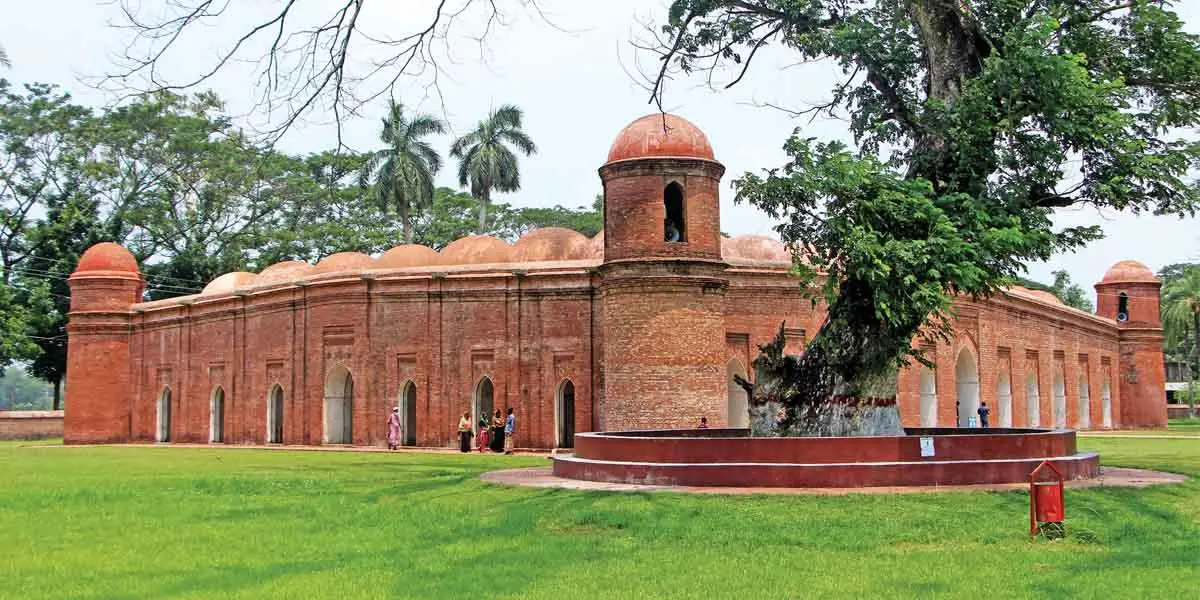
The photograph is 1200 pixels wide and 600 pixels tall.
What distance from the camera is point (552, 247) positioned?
28.1 m

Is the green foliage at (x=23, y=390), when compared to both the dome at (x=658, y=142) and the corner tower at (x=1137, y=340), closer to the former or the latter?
the corner tower at (x=1137, y=340)

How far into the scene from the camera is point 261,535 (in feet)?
32.5

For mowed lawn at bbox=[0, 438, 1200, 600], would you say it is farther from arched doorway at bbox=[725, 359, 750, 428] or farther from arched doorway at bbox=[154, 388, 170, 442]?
arched doorway at bbox=[154, 388, 170, 442]

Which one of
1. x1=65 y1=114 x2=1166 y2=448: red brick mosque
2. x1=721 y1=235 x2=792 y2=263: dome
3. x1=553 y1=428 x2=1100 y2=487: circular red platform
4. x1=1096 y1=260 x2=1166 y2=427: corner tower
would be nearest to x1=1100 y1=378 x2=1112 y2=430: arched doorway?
x1=1096 y1=260 x2=1166 y2=427: corner tower

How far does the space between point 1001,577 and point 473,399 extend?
64.4 feet

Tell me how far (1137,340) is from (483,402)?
2896 centimetres

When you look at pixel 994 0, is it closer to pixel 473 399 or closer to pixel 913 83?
pixel 913 83

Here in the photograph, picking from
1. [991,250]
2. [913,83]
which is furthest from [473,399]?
[991,250]

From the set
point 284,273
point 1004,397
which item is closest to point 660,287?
point 284,273

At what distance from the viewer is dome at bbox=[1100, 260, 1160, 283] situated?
45.1 metres

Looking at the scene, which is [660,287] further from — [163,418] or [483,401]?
[163,418]

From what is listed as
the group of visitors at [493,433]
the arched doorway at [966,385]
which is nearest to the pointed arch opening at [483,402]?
the group of visitors at [493,433]

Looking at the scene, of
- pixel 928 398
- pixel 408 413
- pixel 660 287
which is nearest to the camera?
pixel 660 287

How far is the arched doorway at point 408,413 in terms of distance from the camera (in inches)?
1078
